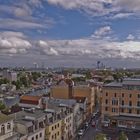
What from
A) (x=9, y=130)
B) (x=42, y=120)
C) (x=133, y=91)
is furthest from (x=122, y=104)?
(x=9, y=130)

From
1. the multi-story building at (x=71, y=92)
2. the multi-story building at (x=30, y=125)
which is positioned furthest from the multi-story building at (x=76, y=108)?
the multi-story building at (x=30, y=125)

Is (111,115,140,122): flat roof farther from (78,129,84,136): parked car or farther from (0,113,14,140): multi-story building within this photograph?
(0,113,14,140): multi-story building

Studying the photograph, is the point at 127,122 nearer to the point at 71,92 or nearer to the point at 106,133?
the point at 106,133

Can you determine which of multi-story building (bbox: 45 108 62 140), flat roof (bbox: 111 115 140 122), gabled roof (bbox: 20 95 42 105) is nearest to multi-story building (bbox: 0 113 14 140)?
multi-story building (bbox: 45 108 62 140)

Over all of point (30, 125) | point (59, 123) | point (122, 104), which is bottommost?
point (59, 123)

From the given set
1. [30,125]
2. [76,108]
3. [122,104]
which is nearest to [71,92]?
[76,108]
